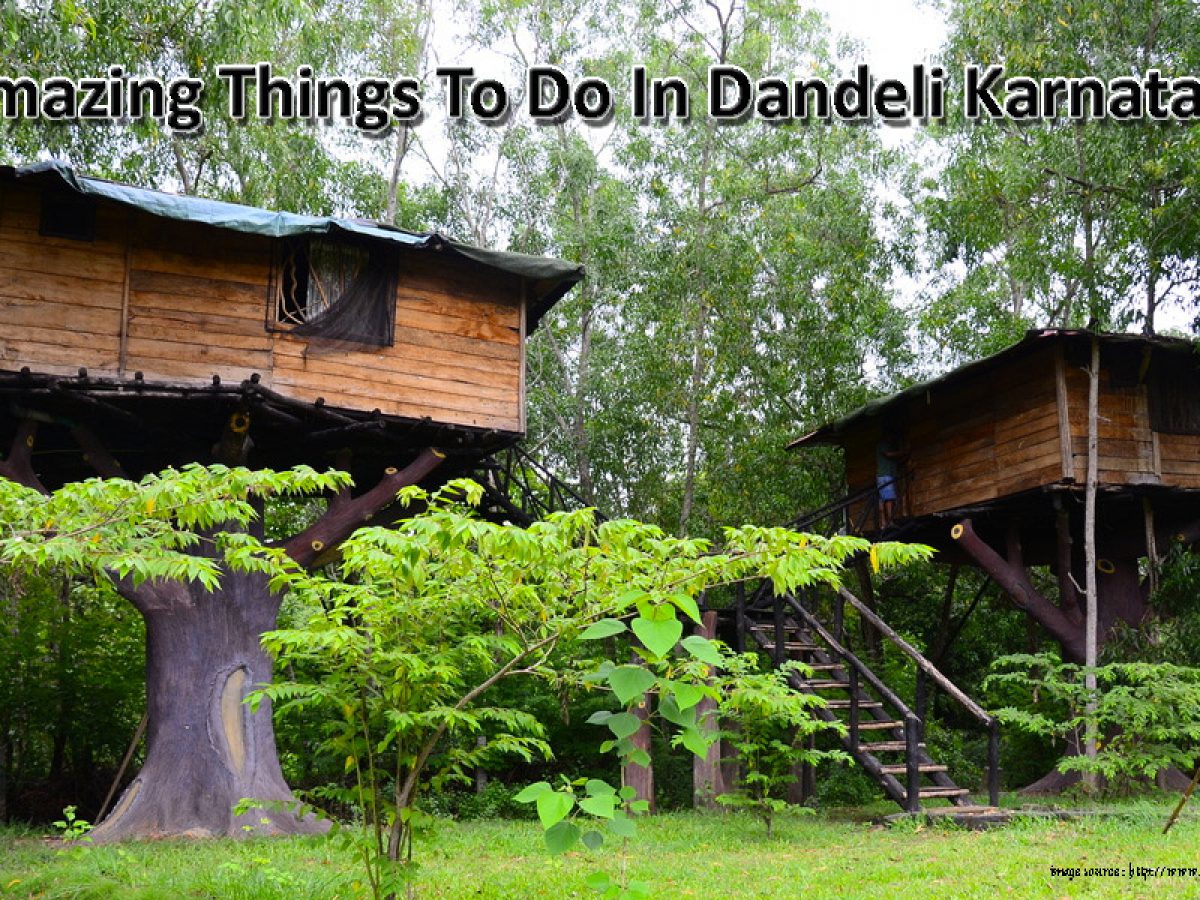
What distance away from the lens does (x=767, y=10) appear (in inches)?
925

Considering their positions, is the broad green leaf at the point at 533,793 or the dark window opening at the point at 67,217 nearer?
the broad green leaf at the point at 533,793

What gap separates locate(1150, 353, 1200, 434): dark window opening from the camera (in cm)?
1530

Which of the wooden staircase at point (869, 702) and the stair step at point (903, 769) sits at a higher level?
the wooden staircase at point (869, 702)

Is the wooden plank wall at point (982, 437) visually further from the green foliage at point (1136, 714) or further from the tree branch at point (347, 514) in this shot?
the tree branch at point (347, 514)

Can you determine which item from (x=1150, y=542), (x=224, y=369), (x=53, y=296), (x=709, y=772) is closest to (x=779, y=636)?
(x=709, y=772)

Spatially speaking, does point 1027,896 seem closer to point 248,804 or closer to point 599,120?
point 248,804

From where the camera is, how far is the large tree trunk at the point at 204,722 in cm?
1205

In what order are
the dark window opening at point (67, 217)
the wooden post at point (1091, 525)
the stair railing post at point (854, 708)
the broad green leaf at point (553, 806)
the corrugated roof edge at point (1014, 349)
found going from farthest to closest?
the corrugated roof edge at point (1014, 349) → the wooden post at point (1091, 525) → the stair railing post at point (854, 708) → the dark window opening at point (67, 217) → the broad green leaf at point (553, 806)

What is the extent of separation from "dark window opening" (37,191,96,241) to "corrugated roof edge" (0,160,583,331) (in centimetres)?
31

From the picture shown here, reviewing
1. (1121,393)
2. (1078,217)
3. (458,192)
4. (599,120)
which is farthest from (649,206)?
(1121,393)

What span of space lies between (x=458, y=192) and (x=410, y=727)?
20.0m

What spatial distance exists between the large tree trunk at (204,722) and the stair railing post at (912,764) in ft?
21.4

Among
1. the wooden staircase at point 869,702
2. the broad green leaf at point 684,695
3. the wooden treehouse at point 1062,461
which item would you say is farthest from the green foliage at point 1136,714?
the broad green leaf at point 684,695

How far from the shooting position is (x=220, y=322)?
42.2 feet
